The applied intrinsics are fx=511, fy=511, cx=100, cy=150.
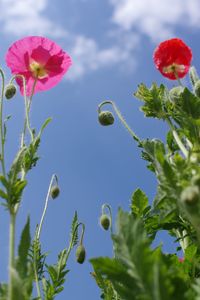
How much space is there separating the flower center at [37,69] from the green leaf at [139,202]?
818mm

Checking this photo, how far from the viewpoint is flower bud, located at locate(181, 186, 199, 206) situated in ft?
3.60

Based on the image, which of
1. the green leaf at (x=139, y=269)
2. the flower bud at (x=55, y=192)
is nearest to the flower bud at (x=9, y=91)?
the flower bud at (x=55, y=192)

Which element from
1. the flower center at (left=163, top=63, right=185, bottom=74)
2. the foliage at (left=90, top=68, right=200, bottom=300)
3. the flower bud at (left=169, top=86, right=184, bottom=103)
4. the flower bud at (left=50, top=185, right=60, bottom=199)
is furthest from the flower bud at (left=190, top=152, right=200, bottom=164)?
the flower bud at (left=50, top=185, right=60, bottom=199)

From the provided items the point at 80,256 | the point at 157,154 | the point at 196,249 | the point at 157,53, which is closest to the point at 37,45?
the point at 157,53

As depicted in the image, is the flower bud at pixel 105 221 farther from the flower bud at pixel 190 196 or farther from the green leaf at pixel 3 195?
A: the flower bud at pixel 190 196

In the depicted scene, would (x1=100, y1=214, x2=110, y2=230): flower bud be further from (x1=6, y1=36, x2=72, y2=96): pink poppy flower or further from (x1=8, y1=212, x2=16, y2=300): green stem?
(x1=8, y1=212, x2=16, y2=300): green stem

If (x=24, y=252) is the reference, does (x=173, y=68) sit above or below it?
above

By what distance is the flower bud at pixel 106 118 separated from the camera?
2.47m

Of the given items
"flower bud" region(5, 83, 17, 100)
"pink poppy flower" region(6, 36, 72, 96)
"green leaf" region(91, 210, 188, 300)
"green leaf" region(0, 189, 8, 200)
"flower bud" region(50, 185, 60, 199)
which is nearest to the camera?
"green leaf" region(91, 210, 188, 300)

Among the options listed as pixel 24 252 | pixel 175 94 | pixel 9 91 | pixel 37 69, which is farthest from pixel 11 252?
pixel 37 69

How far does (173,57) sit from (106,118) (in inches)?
18.4

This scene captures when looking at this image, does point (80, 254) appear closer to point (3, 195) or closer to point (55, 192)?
point (55, 192)

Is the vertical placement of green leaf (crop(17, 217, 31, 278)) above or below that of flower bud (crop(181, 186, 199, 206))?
above

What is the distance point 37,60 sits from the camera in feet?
7.86
